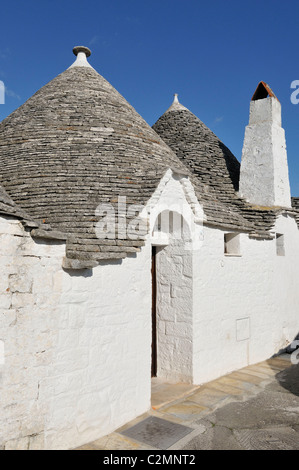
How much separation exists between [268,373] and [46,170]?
620 cm

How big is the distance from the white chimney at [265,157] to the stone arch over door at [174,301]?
11.8ft

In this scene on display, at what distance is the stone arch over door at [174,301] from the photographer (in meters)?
6.71

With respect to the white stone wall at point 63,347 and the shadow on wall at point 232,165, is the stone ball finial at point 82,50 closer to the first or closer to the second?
the shadow on wall at point 232,165

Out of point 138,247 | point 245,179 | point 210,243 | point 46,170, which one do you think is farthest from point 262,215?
point 46,170

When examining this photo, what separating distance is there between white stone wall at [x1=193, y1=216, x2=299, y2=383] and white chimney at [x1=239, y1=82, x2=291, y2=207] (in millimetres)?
832

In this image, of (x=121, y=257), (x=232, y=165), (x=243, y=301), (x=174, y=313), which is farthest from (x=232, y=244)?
(x=121, y=257)

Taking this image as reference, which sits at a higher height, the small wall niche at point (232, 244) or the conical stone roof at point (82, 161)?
the conical stone roof at point (82, 161)

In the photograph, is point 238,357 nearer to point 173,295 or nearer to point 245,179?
point 173,295

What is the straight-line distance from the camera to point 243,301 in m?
8.05

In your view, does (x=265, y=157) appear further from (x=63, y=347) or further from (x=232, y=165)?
(x=63, y=347)

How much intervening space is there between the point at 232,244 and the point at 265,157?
115 inches

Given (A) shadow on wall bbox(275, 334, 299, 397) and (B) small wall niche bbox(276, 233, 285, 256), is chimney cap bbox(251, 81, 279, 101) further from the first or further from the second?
(A) shadow on wall bbox(275, 334, 299, 397)

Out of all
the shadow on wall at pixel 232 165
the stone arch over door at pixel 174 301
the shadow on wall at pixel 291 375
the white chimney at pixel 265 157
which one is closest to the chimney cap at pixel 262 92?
the white chimney at pixel 265 157

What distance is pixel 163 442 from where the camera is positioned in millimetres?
4652
